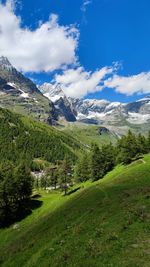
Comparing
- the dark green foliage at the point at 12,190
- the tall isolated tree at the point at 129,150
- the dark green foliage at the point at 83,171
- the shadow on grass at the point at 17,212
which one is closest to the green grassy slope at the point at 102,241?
the shadow on grass at the point at 17,212

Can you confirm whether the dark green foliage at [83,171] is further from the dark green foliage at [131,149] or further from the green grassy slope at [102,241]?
the green grassy slope at [102,241]

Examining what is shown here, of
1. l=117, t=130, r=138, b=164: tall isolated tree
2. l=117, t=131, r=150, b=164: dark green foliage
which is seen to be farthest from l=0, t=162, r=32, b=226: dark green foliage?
l=117, t=131, r=150, b=164: dark green foliage

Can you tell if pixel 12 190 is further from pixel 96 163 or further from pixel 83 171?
pixel 83 171

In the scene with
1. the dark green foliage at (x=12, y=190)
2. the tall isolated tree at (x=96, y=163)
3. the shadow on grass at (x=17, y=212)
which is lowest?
the shadow on grass at (x=17, y=212)

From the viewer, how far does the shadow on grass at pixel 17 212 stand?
3871 inches

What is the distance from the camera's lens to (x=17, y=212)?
105812 millimetres

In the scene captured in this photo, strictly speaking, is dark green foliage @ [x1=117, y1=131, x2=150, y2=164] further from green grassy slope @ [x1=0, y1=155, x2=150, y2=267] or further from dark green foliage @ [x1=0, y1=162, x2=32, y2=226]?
green grassy slope @ [x1=0, y1=155, x2=150, y2=267]

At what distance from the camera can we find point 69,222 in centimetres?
5475

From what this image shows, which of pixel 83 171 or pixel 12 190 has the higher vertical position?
pixel 83 171

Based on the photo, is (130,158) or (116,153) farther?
(116,153)

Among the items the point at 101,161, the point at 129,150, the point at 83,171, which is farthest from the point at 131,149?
the point at 83,171

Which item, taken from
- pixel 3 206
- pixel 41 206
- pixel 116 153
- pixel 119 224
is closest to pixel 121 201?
pixel 119 224

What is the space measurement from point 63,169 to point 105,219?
344 feet

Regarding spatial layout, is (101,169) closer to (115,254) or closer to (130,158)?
(130,158)
